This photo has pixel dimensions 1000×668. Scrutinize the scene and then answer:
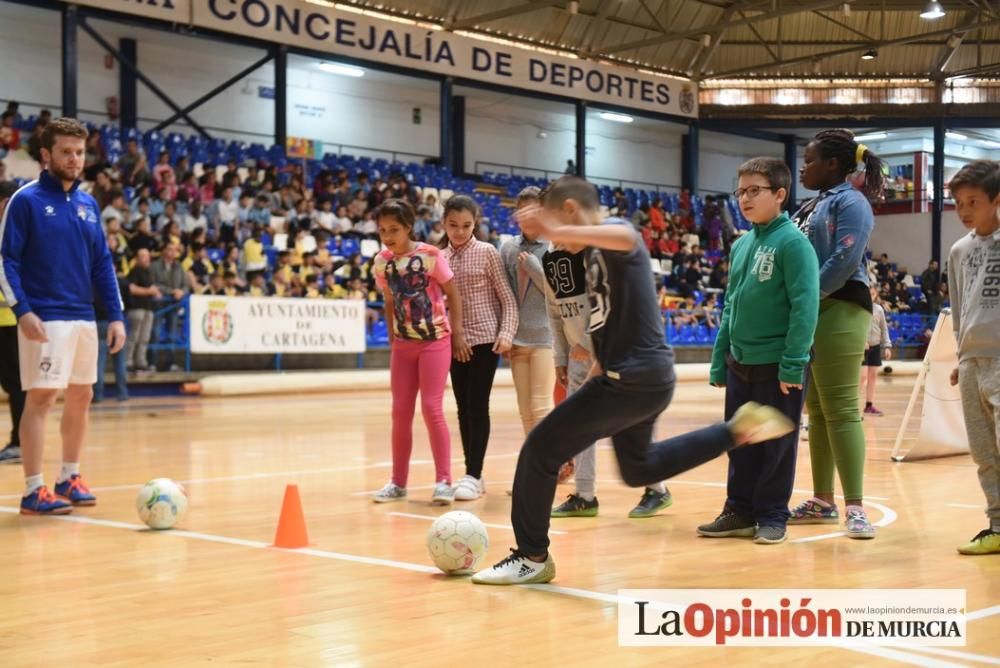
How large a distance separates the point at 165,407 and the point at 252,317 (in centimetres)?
336

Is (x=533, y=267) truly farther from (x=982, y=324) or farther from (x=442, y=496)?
(x=982, y=324)

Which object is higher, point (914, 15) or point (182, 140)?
point (914, 15)

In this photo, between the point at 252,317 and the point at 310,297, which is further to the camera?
the point at 310,297

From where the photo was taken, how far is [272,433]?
11492 mm

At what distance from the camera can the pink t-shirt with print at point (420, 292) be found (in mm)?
6773

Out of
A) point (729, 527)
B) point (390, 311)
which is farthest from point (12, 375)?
point (729, 527)

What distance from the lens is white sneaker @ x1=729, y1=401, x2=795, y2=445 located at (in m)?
4.65

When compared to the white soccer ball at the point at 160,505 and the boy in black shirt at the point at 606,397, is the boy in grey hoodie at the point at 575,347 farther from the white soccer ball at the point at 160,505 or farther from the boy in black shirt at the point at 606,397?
the white soccer ball at the point at 160,505

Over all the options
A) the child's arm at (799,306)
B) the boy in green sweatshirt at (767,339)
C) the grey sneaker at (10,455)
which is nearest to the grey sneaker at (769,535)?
the boy in green sweatshirt at (767,339)

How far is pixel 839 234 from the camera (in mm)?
5785

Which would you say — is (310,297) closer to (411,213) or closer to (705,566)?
(411,213)

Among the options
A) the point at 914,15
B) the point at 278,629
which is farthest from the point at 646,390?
the point at 914,15

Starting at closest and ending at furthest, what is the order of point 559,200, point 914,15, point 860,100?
point 559,200 → point 914,15 → point 860,100

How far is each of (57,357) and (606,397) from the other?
3425 mm
